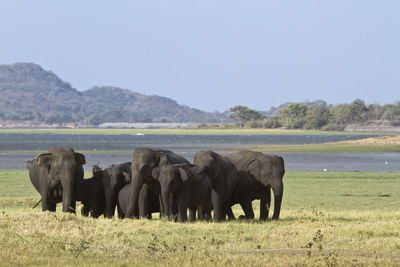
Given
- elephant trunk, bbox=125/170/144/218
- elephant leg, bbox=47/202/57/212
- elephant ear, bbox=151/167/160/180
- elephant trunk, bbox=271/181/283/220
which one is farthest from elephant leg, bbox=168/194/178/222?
elephant leg, bbox=47/202/57/212

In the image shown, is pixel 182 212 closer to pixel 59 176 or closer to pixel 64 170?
pixel 64 170

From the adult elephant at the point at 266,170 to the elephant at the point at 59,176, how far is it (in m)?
4.29

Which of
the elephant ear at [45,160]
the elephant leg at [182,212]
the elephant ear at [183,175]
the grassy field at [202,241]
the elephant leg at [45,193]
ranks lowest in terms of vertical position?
the grassy field at [202,241]

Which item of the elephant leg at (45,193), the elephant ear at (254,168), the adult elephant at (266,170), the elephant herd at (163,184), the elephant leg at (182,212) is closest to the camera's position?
the elephant leg at (182,212)

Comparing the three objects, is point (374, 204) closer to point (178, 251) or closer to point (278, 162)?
point (278, 162)

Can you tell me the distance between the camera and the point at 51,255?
13672 mm

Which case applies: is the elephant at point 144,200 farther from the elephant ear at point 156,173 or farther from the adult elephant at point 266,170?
the adult elephant at point 266,170

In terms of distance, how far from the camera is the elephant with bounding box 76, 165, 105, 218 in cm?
1939

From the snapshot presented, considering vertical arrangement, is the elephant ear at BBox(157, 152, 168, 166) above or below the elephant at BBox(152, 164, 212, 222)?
above

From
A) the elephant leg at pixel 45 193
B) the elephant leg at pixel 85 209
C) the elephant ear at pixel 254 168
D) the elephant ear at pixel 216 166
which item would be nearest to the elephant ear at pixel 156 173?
the elephant ear at pixel 216 166

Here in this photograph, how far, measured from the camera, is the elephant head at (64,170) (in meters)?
18.4

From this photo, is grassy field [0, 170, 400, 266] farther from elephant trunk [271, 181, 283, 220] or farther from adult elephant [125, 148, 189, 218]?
adult elephant [125, 148, 189, 218]

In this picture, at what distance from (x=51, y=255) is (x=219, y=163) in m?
6.26

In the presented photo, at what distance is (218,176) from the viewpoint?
18578mm
